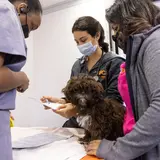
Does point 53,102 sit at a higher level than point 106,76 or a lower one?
lower

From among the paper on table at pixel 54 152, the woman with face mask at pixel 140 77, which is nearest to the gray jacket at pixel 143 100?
the woman with face mask at pixel 140 77

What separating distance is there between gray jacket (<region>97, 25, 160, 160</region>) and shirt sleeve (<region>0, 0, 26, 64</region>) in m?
0.39

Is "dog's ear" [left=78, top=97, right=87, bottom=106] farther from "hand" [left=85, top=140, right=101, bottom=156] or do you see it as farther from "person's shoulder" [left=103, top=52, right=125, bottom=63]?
"person's shoulder" [left=103, top=52, right=125, bottom=63]

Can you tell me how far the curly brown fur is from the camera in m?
0.94

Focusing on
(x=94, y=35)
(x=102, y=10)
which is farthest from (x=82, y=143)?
(x=102, y=10)

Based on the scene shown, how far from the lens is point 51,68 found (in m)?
2.73

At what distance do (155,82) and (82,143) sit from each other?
1.72ft

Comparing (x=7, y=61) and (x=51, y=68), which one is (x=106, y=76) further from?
(x=51, y=68)

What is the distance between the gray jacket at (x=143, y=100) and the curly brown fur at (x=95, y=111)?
0.14 metres

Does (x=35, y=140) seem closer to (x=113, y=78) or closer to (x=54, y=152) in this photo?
(x=54, y=152)

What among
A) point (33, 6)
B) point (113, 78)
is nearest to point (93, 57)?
point (113, 78)

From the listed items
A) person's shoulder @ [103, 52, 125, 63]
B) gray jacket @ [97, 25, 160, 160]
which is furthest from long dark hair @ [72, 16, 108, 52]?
gray jacket @ [97, 25, 160, 160]

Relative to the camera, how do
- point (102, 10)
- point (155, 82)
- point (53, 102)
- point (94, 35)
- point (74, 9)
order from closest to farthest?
point (155, 82), point (53, 102), point (94, 35), point (102, 10), point (74, 9)

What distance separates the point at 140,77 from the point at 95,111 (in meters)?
0.32
